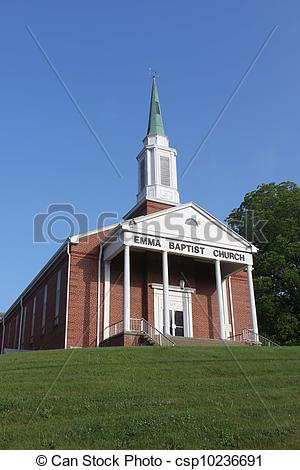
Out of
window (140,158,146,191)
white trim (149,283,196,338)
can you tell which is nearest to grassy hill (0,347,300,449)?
white trim (149,283,196,338)

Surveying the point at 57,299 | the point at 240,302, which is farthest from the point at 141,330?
the point at 240,302

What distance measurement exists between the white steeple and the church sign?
4.91 meters

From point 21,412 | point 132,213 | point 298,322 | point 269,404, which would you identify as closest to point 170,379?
point 269,404

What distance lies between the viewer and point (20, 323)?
114ft

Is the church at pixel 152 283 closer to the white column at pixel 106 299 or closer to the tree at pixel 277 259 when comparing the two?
the white column at pixel 106 299

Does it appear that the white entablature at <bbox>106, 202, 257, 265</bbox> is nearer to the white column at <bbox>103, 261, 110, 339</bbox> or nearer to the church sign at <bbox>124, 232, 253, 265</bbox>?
the church sign at <bbox>124, 232, 253, 265</bbox>

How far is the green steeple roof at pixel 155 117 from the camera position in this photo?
31466mm

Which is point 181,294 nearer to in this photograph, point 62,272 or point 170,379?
point 62,272

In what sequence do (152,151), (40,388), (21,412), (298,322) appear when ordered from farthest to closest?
1. (298,322)
2. (152,151)
3. (40,388)
4. (21,412)

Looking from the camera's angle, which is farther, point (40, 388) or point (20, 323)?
point (20, 323)

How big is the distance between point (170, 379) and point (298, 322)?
23.5 metres

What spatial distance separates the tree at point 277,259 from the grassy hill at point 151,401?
750 inches

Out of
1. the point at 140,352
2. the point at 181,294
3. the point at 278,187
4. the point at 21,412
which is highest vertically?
the point at 278,187

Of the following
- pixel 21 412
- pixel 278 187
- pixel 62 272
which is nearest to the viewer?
pixel 21 412
